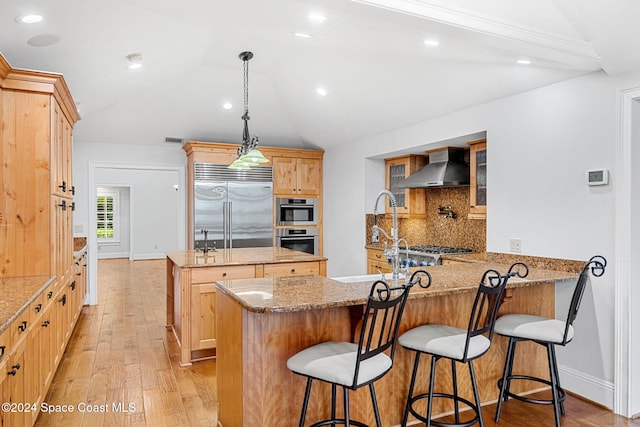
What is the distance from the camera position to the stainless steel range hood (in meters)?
4.71

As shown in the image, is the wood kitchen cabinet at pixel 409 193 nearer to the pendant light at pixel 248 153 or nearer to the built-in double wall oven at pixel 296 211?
the built-in double wall oven at pixel 296 211

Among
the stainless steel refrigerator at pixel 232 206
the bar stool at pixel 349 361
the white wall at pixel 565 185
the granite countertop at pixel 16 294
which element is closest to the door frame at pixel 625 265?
the white wall at pixel 565 185

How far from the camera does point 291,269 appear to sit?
13.8ft

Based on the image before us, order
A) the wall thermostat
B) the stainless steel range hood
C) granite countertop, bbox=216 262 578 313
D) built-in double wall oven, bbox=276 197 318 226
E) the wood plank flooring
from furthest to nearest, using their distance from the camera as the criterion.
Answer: built-in double wall oven, bbox=276 197 318 226
the stainless steel range hood
the wall thermostat
the wood plank flooring
granite countertop, bbox=216 262 578 313

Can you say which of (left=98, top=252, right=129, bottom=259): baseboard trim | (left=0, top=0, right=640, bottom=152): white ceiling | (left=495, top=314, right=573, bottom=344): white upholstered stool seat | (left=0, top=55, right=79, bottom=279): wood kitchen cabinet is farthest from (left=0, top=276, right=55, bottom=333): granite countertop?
(left=98, top=252, right=129, bottom=259): baseboard trim

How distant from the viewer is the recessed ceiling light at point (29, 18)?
2.54 meters

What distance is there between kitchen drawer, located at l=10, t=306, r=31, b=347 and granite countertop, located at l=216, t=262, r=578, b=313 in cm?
98

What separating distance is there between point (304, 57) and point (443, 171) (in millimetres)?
1917

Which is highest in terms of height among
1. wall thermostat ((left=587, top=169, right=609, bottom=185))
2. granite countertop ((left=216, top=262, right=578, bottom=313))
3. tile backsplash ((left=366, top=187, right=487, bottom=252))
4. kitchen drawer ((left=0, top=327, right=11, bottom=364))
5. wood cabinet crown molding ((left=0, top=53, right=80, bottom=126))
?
wood cabinet crown molding ((left=0, top=53, right=80, bottom=126))

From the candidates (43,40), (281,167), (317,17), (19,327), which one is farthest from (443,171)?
(19,327)

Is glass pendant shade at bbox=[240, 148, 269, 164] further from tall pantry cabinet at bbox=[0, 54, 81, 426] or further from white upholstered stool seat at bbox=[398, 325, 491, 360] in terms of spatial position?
white upholstered stool seat at bbox=[398, 325, 491, 360]

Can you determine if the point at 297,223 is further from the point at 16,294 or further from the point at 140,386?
the point at 16,294

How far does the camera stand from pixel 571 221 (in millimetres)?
3215

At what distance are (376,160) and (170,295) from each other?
3.15 metres
